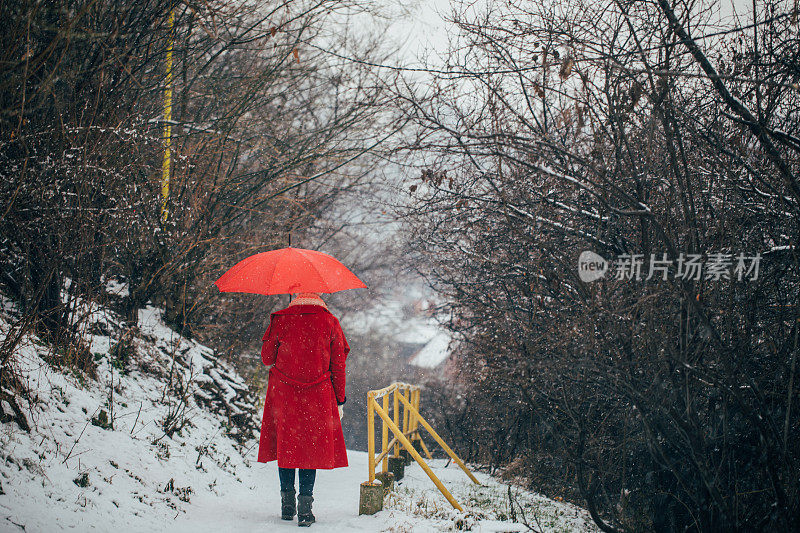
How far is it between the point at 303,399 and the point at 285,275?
1.04 metres

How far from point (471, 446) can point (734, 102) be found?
29.2 feet

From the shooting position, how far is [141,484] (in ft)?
14.3

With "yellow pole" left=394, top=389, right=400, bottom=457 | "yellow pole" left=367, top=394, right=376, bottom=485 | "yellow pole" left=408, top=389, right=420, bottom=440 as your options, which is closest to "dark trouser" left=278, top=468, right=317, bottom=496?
"yellow pole" left=367, top=394, right=376, bottom=485

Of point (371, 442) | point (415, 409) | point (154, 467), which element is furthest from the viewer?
point (415, 409)

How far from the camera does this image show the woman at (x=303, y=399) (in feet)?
14.6

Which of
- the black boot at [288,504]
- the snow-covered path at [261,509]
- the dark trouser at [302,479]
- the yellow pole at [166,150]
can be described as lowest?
the snow-covered path at [261,509]

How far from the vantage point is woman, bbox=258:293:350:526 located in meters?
4.45

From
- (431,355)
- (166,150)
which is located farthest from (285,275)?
(431,355)

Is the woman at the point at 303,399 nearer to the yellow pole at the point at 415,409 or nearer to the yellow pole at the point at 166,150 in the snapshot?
the yellow pole at the point at 166,150

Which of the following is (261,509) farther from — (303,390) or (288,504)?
(303,390)

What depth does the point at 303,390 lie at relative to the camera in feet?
14.9

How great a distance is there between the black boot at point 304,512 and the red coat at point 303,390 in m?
0.27

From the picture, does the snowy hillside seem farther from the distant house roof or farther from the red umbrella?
the distant house roof

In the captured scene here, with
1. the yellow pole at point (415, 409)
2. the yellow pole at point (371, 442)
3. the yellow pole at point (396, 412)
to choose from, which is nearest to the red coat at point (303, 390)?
the yellow pole at point (371, 442)
